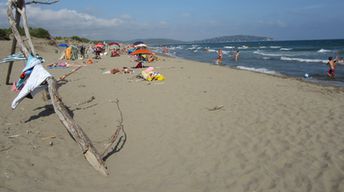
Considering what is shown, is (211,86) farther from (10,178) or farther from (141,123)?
(10,178)

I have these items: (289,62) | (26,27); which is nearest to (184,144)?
(26,27)

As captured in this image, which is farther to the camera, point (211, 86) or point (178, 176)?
point (211, 86)

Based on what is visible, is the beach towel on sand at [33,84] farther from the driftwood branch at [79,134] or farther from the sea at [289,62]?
the sea at [289,62]

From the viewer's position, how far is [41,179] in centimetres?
383

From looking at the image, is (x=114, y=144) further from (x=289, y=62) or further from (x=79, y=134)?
(x=289, y=62)

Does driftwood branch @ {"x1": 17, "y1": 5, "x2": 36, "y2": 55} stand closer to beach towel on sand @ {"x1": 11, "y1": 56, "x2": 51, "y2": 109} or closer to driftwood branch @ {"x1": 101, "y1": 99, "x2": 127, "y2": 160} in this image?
beach towel on sand @ {"x1": 11, "y1": 56, "x2": 51, "y2": 109}

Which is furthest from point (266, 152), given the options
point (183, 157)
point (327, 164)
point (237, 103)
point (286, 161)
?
point (237, 103)

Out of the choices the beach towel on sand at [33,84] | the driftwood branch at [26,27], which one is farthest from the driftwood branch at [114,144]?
the driftwood branch at [26,27]

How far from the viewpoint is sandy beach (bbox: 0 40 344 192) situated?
3.88 meters

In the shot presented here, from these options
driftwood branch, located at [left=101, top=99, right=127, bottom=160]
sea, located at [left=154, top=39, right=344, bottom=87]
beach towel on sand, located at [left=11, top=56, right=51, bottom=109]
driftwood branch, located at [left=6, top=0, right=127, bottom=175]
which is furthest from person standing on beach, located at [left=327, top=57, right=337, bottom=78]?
beach towel on sand, located at [left=11, top=56, right=51, bottom=109]

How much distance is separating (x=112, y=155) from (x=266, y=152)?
2701mm

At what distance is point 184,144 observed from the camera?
5.21 meters

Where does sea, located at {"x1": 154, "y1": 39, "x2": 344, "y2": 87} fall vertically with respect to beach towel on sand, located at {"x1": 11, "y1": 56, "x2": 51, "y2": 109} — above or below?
below

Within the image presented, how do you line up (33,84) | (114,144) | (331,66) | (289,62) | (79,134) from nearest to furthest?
1. (79,134)
2. (114,144)
3. (33,84)
4. (331,66)
5. (289,62)
